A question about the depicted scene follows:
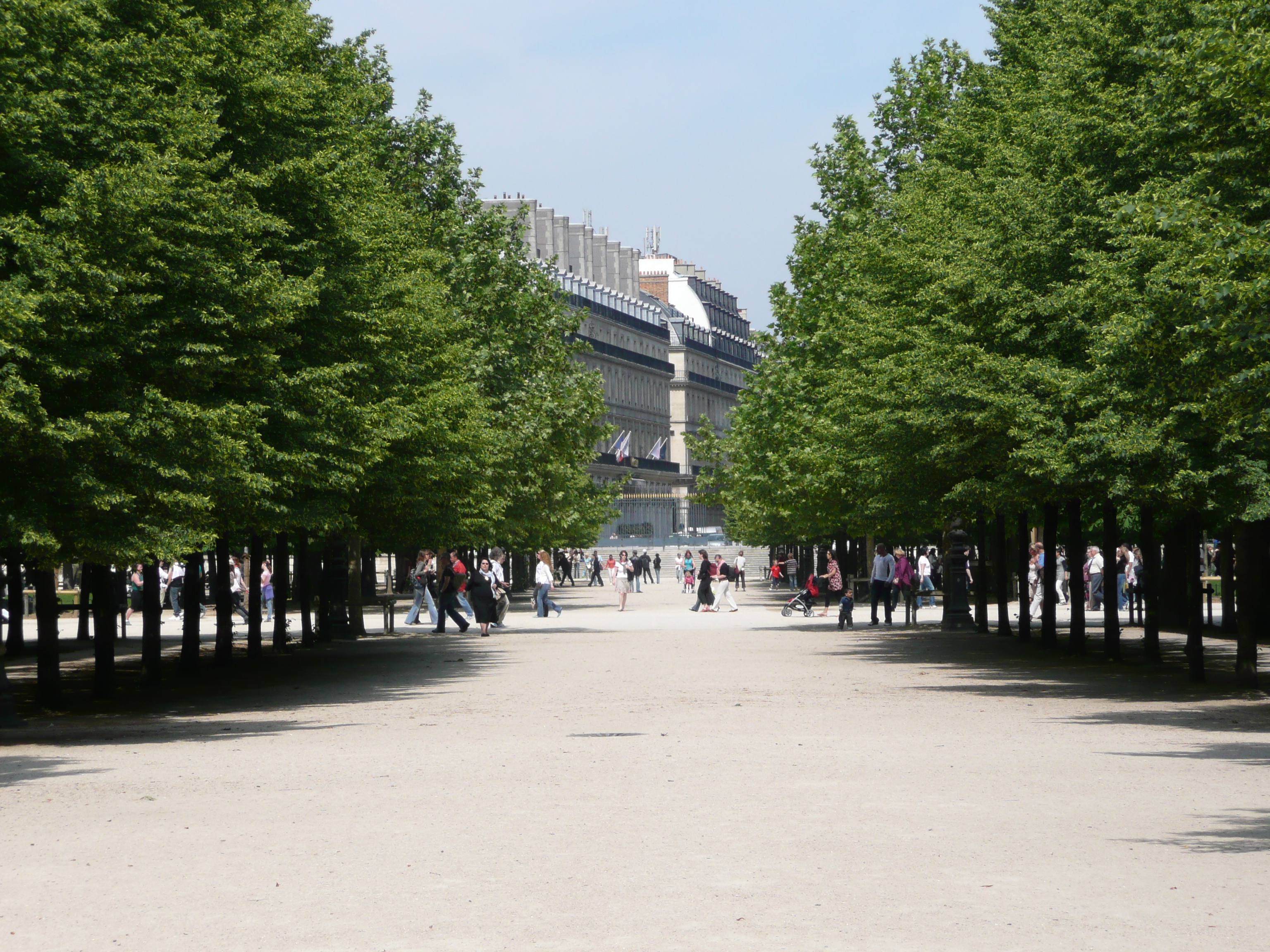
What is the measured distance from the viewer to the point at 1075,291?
23.3m

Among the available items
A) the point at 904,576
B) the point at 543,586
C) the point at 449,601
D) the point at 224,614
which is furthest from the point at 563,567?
the point at 224,614

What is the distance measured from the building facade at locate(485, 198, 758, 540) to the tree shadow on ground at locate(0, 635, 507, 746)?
266 ft

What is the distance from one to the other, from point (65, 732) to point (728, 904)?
487 inches

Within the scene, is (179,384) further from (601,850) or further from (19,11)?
(601,850)

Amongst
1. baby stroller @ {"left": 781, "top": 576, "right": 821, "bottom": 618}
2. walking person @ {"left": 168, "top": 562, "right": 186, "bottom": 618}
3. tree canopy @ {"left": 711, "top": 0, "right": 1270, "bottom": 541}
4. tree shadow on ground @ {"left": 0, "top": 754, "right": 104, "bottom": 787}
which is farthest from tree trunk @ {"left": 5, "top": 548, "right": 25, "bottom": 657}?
baby stroller @ {"left": 781, "top": 576, "right": 821, "bottom": 618}

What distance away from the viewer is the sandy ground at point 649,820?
8.45 metres

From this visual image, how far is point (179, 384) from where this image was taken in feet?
66.1


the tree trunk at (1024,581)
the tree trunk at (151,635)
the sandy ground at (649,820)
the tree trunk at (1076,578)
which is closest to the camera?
the sandy ground at (649,820)

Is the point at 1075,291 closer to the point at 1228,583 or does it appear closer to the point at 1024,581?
the point at 1024,581

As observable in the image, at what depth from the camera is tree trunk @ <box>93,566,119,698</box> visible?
22.6 m

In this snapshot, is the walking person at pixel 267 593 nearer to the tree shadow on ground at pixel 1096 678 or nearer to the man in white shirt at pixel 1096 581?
the tree shadow on ground at pixel 1096 678

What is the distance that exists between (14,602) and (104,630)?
25.0 feet

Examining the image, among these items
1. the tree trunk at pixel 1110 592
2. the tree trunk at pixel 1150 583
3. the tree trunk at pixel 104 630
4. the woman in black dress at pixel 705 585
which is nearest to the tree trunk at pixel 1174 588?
the tree trunk at pixel 1150 583

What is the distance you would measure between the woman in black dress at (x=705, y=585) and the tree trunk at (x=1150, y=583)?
23061 mm
